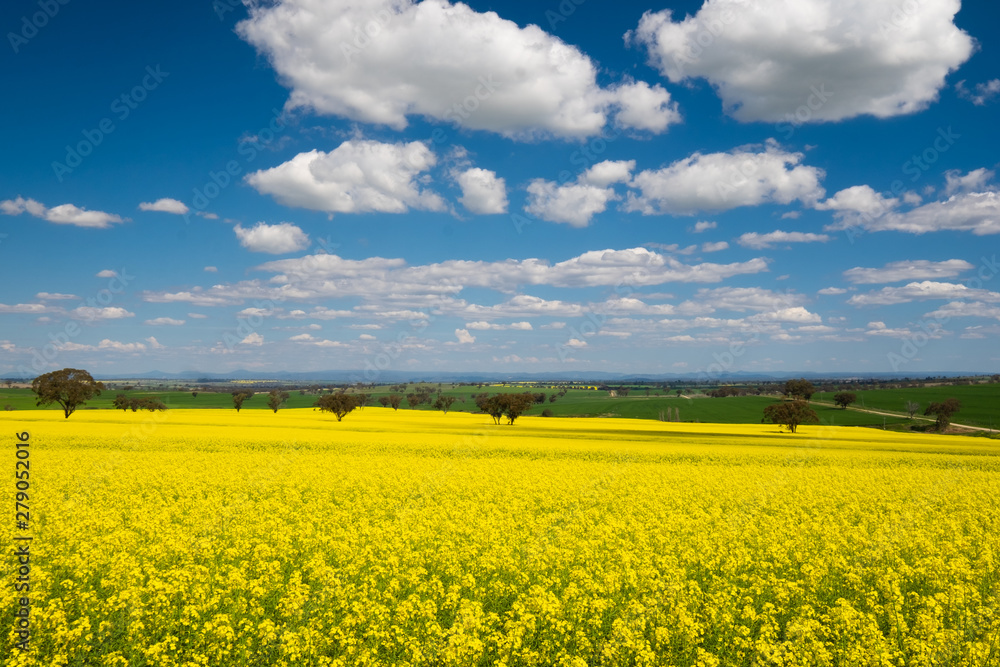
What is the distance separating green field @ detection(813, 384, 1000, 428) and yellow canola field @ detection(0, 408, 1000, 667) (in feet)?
326

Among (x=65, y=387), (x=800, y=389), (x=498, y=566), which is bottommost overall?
(x=800, y=389)

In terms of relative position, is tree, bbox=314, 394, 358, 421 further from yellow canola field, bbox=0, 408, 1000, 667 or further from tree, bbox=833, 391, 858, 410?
tree, bbox=833, 391, 858, 410

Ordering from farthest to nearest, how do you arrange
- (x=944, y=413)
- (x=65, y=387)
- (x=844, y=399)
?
(x=844, y=399) < (x=944, y=413) < (x=65, y=387)

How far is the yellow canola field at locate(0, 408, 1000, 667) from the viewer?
841 centimetres

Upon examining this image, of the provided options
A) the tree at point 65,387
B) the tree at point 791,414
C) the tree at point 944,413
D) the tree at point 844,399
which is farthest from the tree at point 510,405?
the tree at point 844,399

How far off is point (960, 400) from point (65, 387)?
168196 millimetres

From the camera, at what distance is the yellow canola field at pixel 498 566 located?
27.6 ft

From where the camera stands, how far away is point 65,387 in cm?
6141

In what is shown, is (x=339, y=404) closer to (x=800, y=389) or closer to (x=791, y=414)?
(x=791, y=414)

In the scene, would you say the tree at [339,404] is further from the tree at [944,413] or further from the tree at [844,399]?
the tree at [844,399]

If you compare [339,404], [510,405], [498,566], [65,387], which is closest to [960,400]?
[510,405]

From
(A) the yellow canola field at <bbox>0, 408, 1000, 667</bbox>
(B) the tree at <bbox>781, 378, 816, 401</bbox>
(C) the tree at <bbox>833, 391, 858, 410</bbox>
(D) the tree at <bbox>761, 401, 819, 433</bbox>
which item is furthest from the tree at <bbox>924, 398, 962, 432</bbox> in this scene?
(A) the yellow canola field at <bbox>0, 408, 1000, 667</bbox>

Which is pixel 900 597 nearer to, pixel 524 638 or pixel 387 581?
pixel 524 638

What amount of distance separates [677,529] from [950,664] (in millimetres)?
7739
